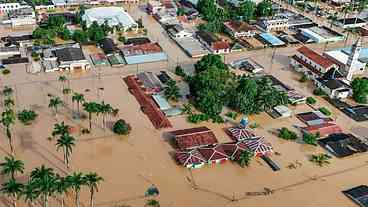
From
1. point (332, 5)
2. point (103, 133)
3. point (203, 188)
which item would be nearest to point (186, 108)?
point (103, 133)

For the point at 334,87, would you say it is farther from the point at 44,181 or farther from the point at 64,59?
the point at 44,181

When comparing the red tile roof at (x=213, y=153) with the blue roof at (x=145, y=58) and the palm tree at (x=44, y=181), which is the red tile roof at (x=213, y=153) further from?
the blue roof at (x=145, y=58)

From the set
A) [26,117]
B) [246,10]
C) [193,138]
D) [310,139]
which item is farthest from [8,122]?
[246,10]

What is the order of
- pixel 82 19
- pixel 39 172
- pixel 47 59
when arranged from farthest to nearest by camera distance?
pixel 82 19 → pixel 47 59 → pixel 39 172

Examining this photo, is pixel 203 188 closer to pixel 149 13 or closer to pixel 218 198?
pixel 218 198

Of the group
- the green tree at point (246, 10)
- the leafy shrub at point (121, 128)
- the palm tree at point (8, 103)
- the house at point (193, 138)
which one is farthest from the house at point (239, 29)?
the palm tree at point (8, 103)

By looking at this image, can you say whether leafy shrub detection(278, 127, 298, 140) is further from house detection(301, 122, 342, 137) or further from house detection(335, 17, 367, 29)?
house detection(335, 17, 367, 29)
